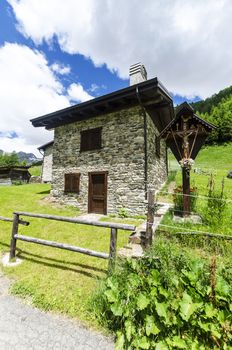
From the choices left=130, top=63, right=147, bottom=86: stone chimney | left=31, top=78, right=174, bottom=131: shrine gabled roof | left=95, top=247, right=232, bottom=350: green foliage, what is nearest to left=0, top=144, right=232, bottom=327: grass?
left=95, top=247, right=232, bottom=350: green foliage

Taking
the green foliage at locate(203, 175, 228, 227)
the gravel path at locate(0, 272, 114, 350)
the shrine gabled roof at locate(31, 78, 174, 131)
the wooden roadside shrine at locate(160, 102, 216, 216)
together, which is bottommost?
the gravel path at locate(0, 272, 114, 350)

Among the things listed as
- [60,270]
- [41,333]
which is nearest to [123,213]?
[60,270]

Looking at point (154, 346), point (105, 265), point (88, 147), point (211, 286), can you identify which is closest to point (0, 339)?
point (154, 346)

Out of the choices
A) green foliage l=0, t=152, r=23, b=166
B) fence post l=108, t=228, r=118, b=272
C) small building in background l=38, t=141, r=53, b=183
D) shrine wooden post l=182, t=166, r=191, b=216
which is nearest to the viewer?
fence post l=108, t=228, r=118, b=272

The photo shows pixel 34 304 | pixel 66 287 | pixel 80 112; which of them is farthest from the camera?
pixel 80 112

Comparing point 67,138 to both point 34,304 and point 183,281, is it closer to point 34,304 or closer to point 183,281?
point 34,304

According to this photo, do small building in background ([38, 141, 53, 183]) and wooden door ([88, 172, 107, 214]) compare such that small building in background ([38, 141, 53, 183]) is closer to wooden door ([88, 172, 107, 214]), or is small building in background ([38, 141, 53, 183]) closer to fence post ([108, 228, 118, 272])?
wooden door ([88, 172, 107, 214])

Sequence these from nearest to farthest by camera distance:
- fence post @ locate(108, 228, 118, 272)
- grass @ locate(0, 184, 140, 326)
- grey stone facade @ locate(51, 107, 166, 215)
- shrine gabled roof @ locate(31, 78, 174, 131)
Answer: grass @ locate(0, 184, 140, 326) < fence post @ locate(108, 228, 118, 272) < shrine gabled roof @ locate(31, 78, 174, 131) < grey stone facade @ locate(51, 107, 166, 215)

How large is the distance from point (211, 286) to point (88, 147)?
996cm

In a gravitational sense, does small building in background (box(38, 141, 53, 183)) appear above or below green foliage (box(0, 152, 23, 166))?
below

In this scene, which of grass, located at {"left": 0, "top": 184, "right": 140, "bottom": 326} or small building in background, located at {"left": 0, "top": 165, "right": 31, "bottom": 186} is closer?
grass, located at {"left": 0, "top": 184, "right": 140, "bottom": 326}

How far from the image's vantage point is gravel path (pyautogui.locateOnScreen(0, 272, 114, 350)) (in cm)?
282

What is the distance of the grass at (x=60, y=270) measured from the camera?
3713mm

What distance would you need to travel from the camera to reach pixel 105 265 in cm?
511
